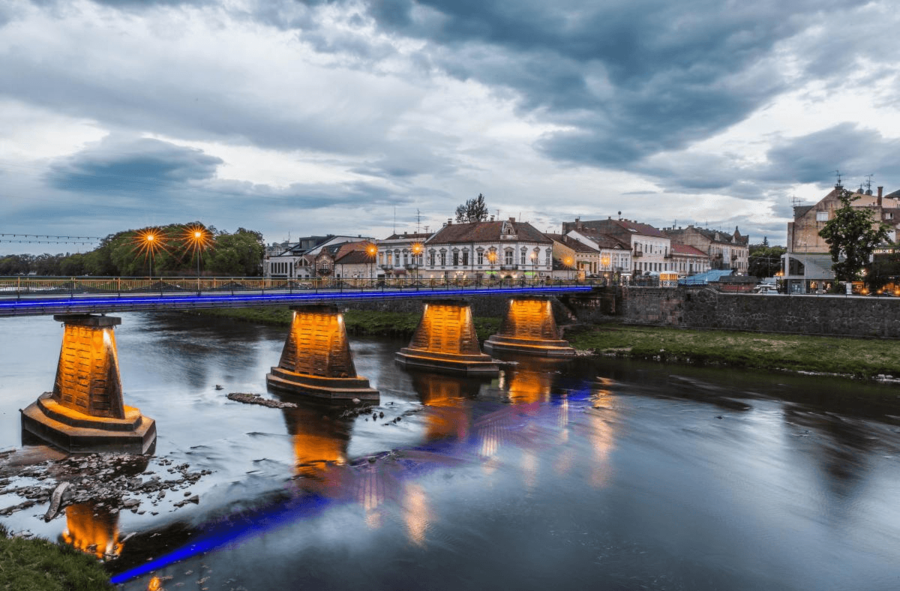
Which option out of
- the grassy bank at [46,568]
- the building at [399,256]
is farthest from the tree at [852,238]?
the grassy bank at [46,568]

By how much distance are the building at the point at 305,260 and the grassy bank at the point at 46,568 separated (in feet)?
270

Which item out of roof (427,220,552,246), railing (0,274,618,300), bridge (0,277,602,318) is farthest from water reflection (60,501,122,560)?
roof (427,220,552,246)

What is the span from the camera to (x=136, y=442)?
858 inches

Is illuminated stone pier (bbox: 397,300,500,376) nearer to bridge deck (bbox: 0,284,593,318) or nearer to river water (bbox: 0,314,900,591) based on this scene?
bridge deck (bbox: 0,284,593,318)

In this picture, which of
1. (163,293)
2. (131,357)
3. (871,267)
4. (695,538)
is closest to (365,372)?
(163,293)

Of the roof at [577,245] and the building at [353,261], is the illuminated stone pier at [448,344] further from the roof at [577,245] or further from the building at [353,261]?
the building at [353,261]

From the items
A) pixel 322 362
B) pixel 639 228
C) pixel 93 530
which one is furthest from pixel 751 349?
pixel 639 228

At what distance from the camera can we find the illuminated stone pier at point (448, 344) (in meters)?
41.0

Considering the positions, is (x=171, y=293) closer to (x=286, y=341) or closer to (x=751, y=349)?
(x=286, y=341)

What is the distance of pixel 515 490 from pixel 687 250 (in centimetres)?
9334

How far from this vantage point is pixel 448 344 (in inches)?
1672

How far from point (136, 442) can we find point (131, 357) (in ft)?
81.8

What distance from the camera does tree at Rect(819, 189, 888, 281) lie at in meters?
52.0

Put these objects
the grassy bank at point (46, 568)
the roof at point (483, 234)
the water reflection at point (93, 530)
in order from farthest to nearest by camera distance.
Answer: the roof at point (483, 234)
the water reflection at point (93, 530)
the grassy bank at point (46, 568)
